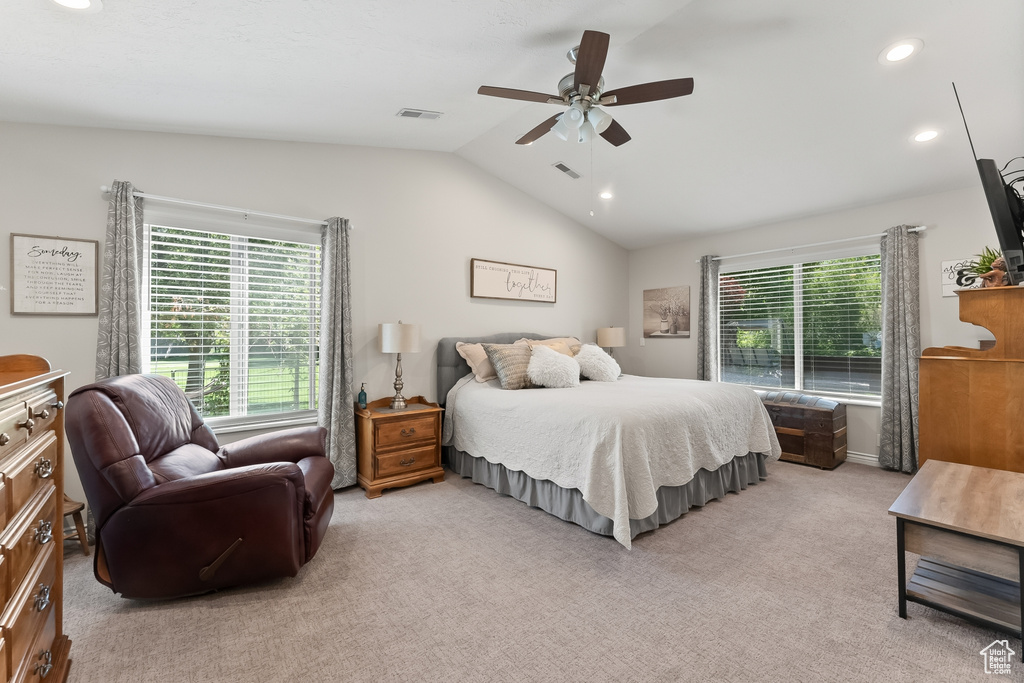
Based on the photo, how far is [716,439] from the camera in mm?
3121

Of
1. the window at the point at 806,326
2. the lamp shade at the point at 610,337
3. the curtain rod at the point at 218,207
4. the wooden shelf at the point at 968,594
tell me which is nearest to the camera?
the wooden shelf at the point at 968,594

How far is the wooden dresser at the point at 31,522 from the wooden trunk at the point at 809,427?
4.95 metres

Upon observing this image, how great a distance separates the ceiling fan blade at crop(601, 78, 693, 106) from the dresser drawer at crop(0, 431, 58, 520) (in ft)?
8.93

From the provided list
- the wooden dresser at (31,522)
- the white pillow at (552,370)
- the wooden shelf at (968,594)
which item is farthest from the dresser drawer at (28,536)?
the wooden shelf at (968,594)

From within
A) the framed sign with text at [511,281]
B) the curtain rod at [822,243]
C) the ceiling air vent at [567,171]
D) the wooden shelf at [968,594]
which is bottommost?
the wooden shelf at [968,594]

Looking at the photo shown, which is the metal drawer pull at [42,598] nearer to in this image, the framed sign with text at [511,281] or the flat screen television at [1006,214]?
the framed sign with text at [511,281]

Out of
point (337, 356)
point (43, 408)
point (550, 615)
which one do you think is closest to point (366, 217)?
point (337, 356)

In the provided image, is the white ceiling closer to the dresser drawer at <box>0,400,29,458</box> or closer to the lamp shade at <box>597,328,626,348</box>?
the dresser drawer at <box>0,400,29,458</box>

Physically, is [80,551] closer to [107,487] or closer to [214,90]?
[107,487]

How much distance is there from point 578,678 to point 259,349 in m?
3.09

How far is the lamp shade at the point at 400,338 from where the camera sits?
356 centimetres

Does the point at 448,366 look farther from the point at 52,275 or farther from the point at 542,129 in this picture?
the point at 52,275

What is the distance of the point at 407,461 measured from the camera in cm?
352

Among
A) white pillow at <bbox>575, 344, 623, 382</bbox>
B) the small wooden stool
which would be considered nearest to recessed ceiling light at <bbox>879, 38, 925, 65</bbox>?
white pillow at <bbox>575, 344, 623, 382</bbox>
